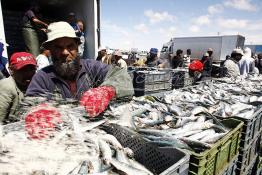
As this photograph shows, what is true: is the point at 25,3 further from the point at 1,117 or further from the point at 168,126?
the point at 168,126

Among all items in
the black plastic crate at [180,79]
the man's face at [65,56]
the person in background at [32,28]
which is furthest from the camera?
the black plastic crate at [180,79]

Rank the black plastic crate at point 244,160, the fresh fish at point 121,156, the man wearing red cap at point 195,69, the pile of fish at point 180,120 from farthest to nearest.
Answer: the man wearing red cap at point 195,69 < the black plastic crate at point 244,160 < the pile of fish at point 180,120 < the fresh fish at point 121,156

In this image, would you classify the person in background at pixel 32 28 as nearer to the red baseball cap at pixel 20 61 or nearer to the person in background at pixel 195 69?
the red baseball cap at pixel 20 61

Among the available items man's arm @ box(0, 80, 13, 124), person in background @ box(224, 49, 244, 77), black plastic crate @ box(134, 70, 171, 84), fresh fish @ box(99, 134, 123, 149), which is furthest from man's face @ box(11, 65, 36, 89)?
person in background @ box(224, 49, 244, 77)

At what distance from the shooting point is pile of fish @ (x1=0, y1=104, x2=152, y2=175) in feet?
4.91

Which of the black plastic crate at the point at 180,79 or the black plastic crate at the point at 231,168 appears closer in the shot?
the black plastic crate at the point at 231,168

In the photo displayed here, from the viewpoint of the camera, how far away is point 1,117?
9.04ft

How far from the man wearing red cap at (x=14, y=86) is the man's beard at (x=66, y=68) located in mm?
644

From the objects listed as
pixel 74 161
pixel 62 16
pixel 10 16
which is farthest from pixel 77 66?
pixel 10 16

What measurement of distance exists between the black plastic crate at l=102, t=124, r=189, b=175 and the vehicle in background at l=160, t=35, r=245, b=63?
867 inches

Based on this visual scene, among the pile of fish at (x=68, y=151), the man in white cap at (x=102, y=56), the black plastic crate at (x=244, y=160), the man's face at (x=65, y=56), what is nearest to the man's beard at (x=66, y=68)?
the man's face at (x=65, y=56)

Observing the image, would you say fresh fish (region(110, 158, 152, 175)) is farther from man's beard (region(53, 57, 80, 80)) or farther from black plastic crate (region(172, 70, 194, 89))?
black plastic crate (region(172, 70, 194, 89))

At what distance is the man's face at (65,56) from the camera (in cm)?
274

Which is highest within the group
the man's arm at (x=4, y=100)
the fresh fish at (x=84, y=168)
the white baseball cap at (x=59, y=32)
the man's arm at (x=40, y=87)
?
the white baseball cap at (x=59, y=32)
